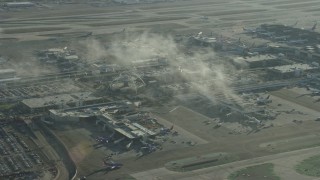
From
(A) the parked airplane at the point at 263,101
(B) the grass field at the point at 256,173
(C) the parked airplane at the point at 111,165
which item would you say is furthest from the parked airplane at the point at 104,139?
(A) the parked airplane at the point at 263,101

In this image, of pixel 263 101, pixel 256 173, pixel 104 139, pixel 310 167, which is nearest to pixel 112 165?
pixel 104 139

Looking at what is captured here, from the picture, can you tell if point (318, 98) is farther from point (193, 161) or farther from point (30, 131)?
point (30, 131)

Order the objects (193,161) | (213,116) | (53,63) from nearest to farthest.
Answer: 1. (193,161)
2. (213,116)
3. (53,63)

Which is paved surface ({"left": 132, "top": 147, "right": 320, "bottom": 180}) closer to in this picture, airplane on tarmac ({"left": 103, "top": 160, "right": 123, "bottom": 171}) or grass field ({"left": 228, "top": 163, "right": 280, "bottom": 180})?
grass field ({"left": 228, "top": 163, "right": 280, "bottom": 180})

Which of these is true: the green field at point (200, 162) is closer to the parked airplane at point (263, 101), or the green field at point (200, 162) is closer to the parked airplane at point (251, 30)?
the parked airplane at point (263, 101)

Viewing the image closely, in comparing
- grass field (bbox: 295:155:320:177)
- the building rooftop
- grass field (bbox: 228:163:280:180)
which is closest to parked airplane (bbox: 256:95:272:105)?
grass field (bbox: 295:155:320:177)

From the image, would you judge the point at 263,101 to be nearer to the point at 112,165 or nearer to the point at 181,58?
the point at 181,58

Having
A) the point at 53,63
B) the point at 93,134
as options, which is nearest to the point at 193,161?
the point at 93,134
